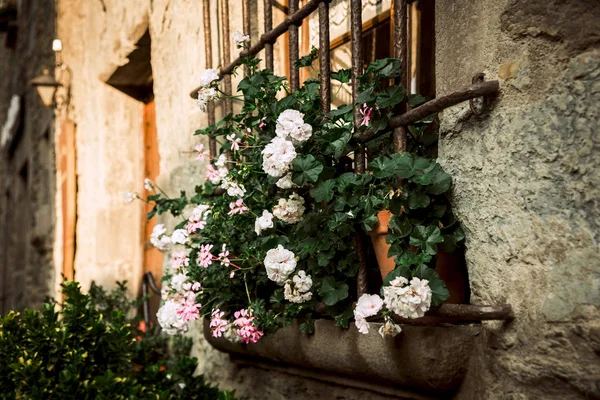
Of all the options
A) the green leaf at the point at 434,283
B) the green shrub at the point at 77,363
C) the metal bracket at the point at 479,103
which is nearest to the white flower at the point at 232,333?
the green shrub at the point at 77,363

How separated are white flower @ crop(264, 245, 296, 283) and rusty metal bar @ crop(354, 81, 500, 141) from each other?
40 centimetres

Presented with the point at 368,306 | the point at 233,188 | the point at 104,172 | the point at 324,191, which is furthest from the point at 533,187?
the point at 104,172

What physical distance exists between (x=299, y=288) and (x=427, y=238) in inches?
19.2

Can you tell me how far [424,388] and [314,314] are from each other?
0.56 metres

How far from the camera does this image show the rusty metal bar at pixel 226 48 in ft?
9.72

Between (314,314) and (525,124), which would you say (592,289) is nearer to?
(525,124)

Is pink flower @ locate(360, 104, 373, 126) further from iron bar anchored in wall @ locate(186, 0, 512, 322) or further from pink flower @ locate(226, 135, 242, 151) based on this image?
pink flower @ locate(226, 135, 242, 151)

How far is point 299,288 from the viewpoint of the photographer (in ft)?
6.68

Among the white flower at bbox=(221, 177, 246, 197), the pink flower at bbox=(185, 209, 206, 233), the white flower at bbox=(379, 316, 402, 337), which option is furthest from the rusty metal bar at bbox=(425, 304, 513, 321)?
the pink flower at bbox=(185, 209, 206, 233)

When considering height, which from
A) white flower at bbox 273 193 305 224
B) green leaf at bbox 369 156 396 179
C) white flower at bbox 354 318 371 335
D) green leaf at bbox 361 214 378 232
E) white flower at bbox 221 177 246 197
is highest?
green leaf at bbox 369 156 396 179

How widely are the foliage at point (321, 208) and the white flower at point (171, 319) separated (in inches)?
4.2

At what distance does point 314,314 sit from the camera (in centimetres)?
226

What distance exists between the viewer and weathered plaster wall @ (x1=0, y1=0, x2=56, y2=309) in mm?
5996

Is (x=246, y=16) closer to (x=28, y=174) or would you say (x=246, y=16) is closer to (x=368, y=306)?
(x=368, y=306)
